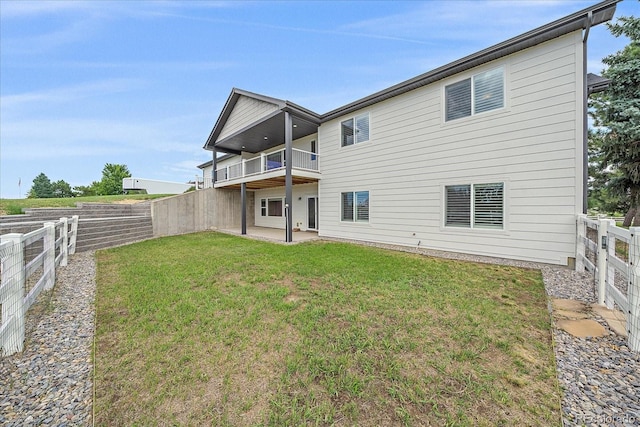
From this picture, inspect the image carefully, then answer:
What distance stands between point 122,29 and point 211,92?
7.05 m

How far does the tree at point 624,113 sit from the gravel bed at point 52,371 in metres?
11.8

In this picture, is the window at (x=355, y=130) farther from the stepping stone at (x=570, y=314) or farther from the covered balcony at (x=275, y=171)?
the stepping stone at (x=570, y=314)

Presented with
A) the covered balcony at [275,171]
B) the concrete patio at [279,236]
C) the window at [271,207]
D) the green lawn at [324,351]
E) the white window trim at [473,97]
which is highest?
the white window trim at [473,97]

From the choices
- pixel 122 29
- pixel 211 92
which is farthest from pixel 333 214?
pixel 211 92

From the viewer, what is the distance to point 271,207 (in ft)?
53.9

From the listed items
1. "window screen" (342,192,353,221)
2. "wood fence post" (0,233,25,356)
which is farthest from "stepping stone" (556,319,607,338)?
"window screen" (342,192,353,221)

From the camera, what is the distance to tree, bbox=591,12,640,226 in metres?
6.66

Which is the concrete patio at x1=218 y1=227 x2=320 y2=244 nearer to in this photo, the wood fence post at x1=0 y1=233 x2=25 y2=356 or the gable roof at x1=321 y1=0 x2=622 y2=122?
the gable roof at x1=321 y1=0 x2=622 y2=122

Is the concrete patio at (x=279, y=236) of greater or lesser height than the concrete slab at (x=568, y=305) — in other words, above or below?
above

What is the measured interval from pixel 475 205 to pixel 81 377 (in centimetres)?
861

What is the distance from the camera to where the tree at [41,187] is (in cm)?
4031

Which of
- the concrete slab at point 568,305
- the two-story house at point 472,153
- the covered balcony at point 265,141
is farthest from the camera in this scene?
the covered balcony at point 265,141

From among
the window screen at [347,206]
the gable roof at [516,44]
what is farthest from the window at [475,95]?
the window screen at [347,206]

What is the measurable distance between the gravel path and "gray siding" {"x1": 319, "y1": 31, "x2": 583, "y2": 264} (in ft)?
12.2
